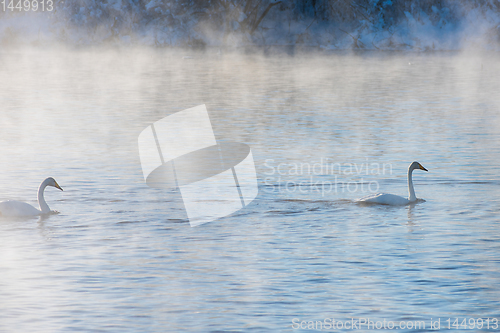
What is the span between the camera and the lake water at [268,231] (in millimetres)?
10812

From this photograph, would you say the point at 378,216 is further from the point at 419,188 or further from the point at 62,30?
the point at 62,30

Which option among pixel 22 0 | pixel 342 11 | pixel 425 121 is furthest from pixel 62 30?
pixel 425 121

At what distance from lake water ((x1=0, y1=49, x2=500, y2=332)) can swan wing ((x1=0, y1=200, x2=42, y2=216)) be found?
22 centimetres

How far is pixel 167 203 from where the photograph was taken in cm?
1731

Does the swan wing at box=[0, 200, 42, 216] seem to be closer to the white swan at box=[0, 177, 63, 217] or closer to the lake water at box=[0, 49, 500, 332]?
the white swan at box=[0, 177, 63, 217]

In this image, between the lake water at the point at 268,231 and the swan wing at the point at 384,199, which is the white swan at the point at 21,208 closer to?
the lake water at the point at 268,231

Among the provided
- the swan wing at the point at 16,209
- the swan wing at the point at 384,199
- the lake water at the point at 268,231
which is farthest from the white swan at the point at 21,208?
the swan wing at the point at 384,199

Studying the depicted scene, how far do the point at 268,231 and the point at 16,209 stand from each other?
456cm

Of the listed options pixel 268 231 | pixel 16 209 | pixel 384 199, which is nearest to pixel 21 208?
pixel 16 209

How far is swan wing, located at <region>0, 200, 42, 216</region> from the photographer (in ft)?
51.2

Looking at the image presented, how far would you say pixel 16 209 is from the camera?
15758mm

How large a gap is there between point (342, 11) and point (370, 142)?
5379cm

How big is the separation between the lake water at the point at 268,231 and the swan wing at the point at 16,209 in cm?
22

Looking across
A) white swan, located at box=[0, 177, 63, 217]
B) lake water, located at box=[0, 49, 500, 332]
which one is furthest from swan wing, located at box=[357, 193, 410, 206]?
white swan, located at box=[0, 177, 63, 217]
